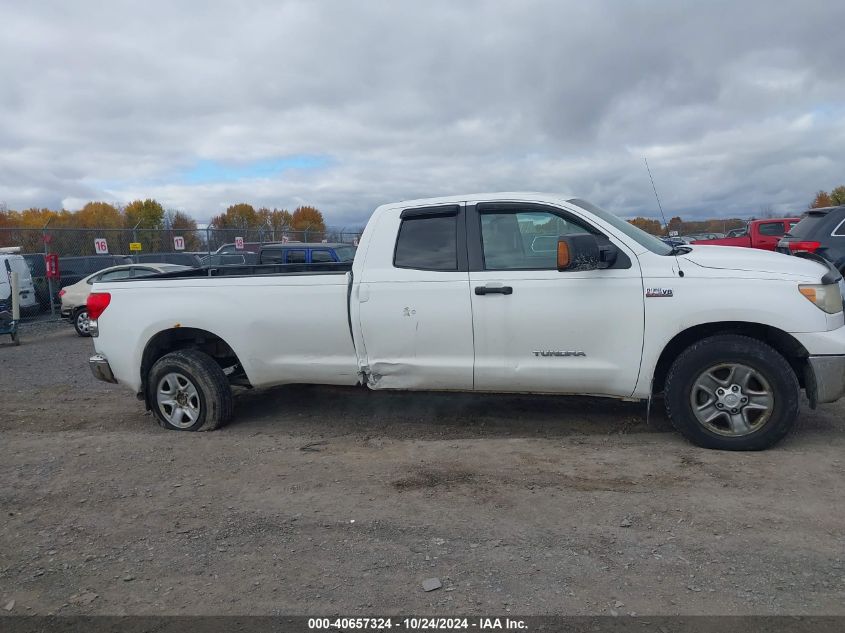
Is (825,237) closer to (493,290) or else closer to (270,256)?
(493,290)

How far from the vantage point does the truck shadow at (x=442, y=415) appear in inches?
227

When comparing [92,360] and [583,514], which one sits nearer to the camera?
[583,514]

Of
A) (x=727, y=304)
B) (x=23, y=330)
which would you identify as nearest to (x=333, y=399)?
(x=727, y=304)

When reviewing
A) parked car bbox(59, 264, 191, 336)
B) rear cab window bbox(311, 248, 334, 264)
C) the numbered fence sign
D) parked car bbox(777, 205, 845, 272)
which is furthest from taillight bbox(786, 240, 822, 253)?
the numbered fence sign

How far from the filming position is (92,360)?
6.34m

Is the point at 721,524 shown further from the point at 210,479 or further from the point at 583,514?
the point at 210,479

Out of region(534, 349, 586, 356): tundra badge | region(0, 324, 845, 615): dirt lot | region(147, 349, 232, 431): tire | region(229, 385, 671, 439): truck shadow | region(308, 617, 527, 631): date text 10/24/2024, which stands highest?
region(534, 349, 586, 356): tundra badge

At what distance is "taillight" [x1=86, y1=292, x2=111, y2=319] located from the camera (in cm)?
623

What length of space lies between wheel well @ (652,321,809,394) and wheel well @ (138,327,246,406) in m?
3.55

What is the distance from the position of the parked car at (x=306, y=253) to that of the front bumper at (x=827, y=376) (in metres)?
10.7

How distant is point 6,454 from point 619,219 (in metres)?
5.36

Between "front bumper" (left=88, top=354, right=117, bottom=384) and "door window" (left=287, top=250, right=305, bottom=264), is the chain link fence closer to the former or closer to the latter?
"door window" (left=287, top=250, right=305, bottom=264)

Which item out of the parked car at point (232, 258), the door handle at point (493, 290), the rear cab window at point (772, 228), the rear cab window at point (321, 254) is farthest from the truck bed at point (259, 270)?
the parked car at point (232, 258)

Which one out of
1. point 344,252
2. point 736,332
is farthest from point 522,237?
point 344,252
